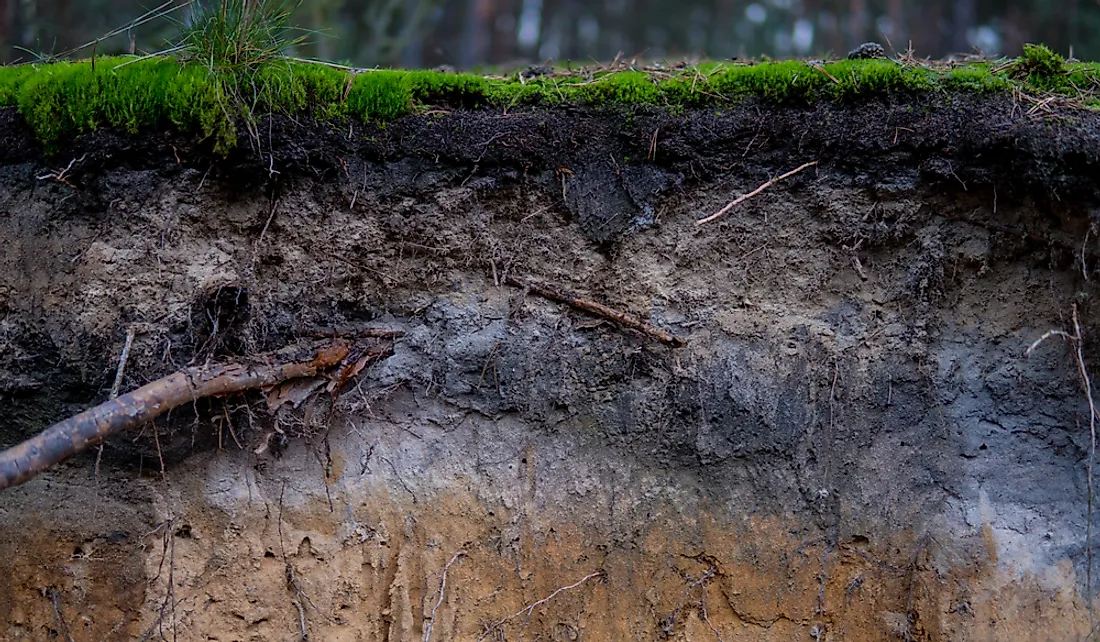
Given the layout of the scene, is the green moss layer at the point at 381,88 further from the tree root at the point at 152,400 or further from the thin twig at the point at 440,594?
the thin twig at the point at 440,594

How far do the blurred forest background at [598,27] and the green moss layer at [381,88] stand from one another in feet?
1.23

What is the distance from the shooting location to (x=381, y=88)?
118 inches

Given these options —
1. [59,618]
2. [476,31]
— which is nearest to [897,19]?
[476,31]

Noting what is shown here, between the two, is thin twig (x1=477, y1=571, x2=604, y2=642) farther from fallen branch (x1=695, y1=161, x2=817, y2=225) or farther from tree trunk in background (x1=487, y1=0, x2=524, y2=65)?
tree trunk in background (x1=487, y1=0, x2=524, y2=65)

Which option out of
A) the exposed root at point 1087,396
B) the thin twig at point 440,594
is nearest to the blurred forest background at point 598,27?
the exposed root at point 1087,396

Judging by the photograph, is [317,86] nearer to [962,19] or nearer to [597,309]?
[597,309]

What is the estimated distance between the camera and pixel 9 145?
2.96 m

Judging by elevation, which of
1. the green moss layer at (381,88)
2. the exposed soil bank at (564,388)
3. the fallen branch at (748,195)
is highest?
the green moss layer at (381,88)

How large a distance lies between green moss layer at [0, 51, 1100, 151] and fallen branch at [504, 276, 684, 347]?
789 millimetres

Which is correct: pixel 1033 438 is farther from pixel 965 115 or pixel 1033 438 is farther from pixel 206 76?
pixel 206 76

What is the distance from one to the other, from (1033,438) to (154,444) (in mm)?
3714

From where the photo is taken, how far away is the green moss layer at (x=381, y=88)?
2873 millimetres

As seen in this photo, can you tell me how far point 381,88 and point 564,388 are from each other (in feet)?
4.89

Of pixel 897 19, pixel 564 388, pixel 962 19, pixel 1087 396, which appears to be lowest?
pixel 564 388
